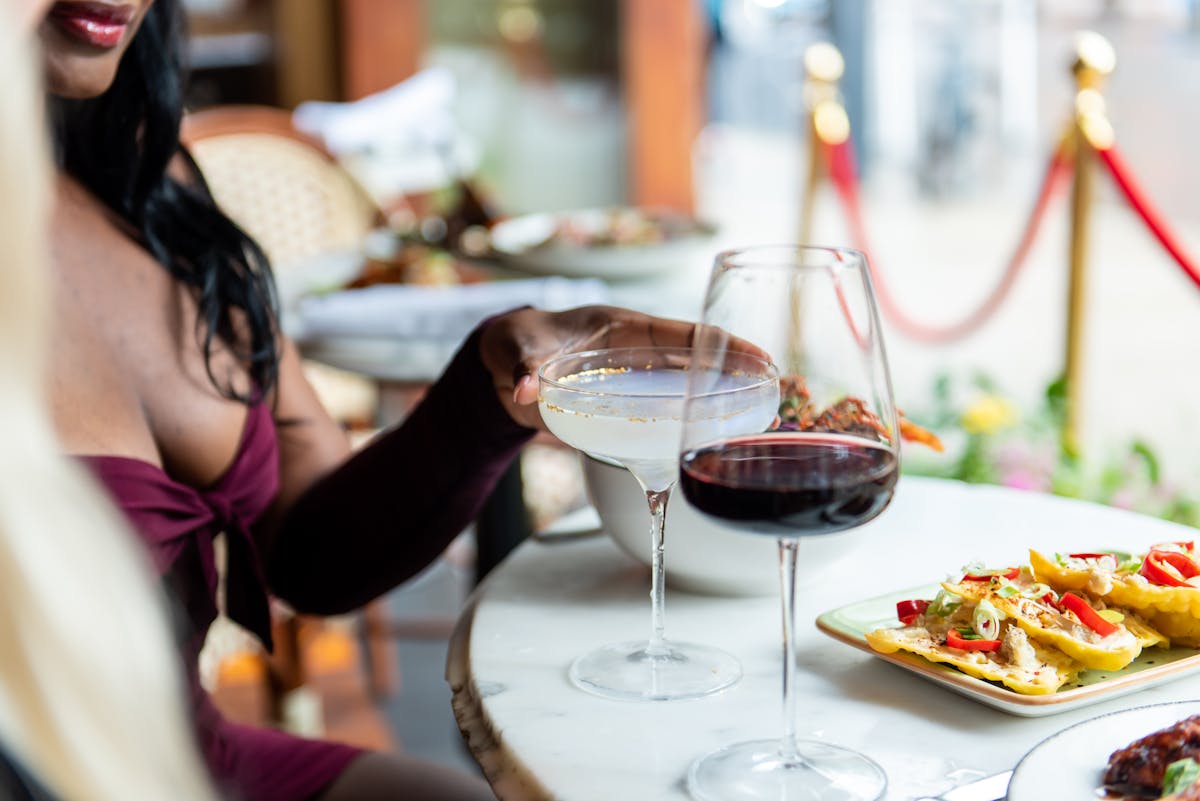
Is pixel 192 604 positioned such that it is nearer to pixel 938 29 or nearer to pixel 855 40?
pixel 855 40

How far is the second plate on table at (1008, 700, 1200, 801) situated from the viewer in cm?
69

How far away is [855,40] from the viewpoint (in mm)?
7840

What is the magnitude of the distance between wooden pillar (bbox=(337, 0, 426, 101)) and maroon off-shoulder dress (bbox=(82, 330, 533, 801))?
2.91m

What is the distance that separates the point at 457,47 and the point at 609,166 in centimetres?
57

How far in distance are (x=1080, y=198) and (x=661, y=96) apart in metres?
1.66

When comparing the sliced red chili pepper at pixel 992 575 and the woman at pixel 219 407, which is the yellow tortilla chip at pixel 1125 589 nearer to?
the sliced red chili pepper at pixel 992 575

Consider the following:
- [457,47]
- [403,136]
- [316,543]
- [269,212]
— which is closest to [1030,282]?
[457,47]

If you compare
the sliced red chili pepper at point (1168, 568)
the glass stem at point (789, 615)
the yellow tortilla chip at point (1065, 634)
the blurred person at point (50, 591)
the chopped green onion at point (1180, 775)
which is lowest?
the yellow tortilla chip at point (1065, 634)

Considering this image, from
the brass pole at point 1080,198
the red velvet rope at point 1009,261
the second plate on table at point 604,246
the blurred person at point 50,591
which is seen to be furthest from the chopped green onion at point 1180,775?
the red velvet rope at point 1009,261

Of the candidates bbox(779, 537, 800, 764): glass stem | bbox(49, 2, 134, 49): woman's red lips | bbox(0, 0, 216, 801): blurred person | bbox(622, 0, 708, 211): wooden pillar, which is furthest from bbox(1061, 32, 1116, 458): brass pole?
bbox(0, 0, 216, 801): blurred person

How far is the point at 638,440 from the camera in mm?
883

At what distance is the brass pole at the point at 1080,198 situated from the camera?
2617 millimetres

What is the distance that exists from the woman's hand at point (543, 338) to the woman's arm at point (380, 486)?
3cm

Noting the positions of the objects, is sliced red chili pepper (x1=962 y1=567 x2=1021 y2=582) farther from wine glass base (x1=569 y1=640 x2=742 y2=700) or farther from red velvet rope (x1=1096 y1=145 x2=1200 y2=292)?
red velvet rope (x1=1096 y1=145 x2=1200 y2=292)
